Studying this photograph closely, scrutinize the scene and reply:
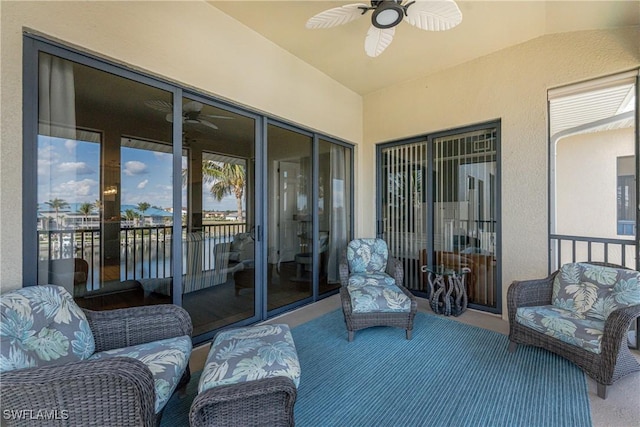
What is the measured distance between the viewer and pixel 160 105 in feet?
8.27

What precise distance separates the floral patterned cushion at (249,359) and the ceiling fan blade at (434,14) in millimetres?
2578

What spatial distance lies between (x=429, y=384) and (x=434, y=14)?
2.82 metres

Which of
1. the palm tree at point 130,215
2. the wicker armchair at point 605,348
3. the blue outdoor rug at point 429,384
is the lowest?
the blue outdoor rug at point 429,384

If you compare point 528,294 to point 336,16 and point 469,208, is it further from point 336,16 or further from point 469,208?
point 336,16

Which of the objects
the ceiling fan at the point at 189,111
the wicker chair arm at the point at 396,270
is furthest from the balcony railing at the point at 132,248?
the wicker chair arm at the point at 396,270

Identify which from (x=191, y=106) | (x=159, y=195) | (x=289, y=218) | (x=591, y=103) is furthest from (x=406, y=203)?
(x=159, y=195)

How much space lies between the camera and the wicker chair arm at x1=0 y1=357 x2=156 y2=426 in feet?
3.64

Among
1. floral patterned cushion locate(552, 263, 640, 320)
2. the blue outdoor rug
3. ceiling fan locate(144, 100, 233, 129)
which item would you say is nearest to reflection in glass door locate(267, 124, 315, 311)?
ceiling fan locate(144, 100, 233, 129)

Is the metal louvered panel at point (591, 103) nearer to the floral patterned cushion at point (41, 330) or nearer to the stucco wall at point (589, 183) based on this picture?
the stucco wall at point (589, 183)

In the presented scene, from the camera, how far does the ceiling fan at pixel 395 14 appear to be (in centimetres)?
200

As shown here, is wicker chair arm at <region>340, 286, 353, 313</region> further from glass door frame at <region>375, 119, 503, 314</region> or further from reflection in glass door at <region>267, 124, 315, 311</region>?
glass door frame at <region>375, 119, 503, 314</region>

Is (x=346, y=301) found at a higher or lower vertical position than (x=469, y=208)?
lower

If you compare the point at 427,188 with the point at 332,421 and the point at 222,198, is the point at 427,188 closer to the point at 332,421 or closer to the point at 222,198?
the point at 222,198

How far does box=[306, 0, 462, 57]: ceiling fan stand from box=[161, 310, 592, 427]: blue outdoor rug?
2.75 m
